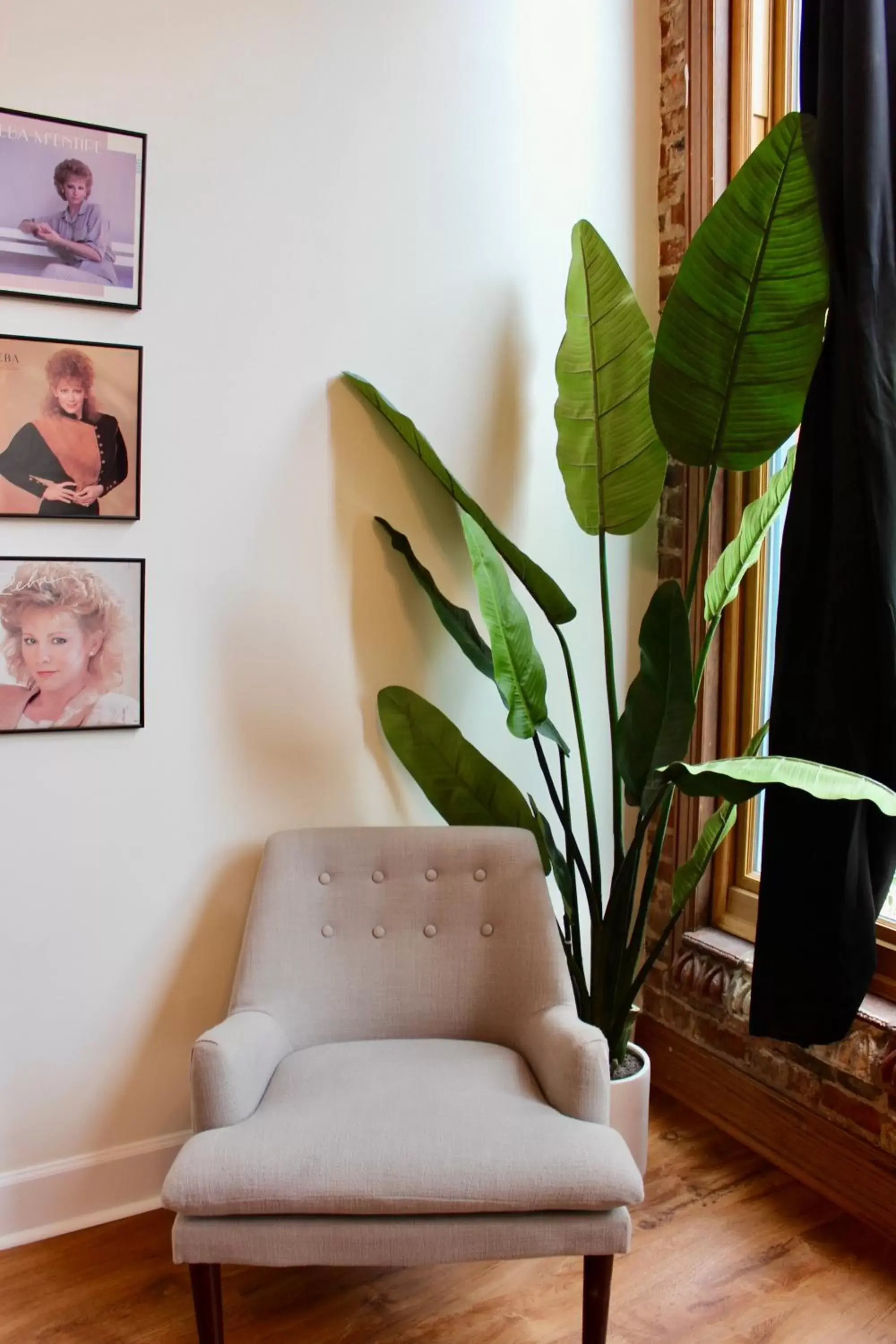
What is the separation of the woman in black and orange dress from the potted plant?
0.55 meters

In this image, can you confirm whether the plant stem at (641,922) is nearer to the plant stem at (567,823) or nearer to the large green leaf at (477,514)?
the plant stem at (567,823)

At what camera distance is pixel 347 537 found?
2205 millimetres

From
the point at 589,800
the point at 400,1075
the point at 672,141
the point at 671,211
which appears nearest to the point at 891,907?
the point at 589,800

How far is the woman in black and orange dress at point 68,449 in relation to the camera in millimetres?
1907

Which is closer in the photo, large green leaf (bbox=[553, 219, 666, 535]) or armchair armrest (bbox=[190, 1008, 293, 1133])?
armchair armrest (bbox=[190, 1008, 293, 1133])

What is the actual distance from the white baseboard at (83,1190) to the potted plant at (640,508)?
0.95m

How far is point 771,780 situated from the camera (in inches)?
A: 62.9

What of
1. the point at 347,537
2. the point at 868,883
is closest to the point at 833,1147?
the point at 868,883

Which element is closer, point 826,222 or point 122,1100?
point 826,222

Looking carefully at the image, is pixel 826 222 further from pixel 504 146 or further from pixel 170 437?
pixel 170 437

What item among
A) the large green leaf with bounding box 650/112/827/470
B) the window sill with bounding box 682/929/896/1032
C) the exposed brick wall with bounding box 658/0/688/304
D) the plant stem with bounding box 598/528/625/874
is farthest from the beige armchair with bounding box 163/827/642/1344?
the exposed brick wall with bounding box 658/0/688/304

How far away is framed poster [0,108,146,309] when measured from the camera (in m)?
1.87

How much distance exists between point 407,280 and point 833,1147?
2.09m

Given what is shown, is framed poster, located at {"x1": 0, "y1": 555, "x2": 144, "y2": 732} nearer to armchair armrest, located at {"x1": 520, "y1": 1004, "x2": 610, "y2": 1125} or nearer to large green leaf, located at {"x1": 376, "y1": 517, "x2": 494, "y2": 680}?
large green leaf, located at {"x1": 376, "y1": 517, "x2": 494, "y2": 680}
